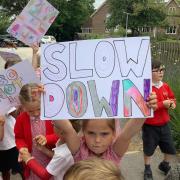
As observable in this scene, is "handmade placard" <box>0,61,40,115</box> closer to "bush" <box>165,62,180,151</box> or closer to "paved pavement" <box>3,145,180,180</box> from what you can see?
"paved pavement" <box>3,145,180,180</box>

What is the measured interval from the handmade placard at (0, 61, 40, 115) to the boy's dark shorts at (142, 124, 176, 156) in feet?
7.12

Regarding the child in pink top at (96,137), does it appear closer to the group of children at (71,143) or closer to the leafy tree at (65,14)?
the group of children at (71,143)

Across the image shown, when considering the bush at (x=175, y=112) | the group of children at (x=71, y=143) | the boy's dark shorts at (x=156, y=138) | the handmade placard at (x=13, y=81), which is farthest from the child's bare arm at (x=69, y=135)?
the bush at (x=175, y=112)

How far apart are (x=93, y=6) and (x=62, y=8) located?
23566mm

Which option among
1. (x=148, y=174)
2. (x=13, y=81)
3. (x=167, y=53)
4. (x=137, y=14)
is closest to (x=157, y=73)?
(x=148, y=174)

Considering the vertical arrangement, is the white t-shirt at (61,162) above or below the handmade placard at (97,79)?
below

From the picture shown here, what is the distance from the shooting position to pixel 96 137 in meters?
2.47

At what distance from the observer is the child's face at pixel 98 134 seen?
2479mm

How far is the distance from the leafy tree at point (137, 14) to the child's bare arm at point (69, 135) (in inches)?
1971

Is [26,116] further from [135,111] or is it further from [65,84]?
[135,111]

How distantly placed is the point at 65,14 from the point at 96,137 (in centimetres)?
6098

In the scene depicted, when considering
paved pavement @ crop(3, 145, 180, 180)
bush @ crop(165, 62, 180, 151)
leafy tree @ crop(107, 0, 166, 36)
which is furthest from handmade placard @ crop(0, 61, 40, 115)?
leafy tree @ crop(107, 0, 166, 36)

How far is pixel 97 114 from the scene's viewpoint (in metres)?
2.36

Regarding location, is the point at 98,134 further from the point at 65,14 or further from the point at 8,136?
the point at 65,14
